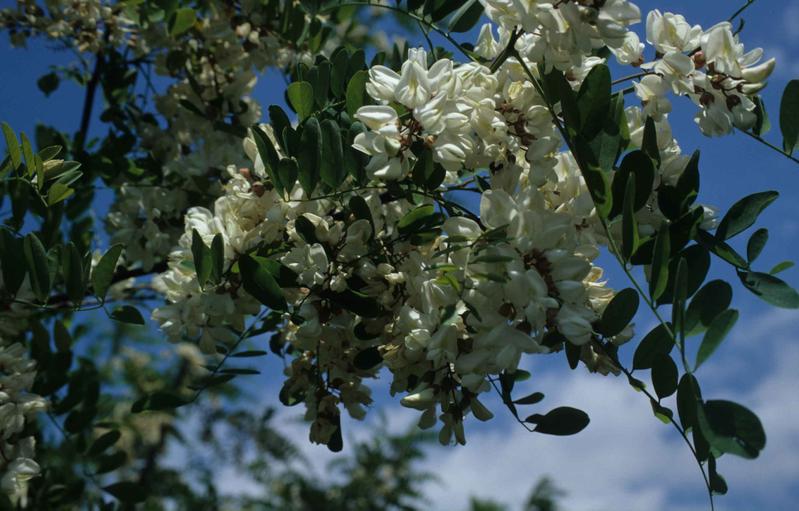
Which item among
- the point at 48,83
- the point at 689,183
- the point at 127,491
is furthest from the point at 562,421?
the point at 48,83

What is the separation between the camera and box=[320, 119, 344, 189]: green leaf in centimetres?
102

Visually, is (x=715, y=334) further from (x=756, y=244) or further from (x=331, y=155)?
(x=331, y=155)

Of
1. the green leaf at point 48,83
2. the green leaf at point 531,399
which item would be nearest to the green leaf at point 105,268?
the green leaf at point 531,399

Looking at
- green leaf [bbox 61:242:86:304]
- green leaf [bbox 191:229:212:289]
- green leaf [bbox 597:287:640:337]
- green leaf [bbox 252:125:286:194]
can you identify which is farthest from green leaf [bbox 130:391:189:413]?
green leaf [bbox 597:287:640:337]

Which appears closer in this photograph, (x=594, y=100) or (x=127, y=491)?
(x=594, y=100)

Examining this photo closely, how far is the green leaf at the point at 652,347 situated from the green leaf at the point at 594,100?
230 mm

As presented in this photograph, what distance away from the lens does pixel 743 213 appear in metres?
1.01

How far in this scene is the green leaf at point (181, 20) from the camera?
1.80 metres

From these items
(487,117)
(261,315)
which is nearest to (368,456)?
(261,315)

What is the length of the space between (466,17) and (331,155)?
377mm

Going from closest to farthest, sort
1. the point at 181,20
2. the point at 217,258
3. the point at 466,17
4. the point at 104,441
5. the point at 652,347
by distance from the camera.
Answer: the point at 652,347 → the point at 217,258 → the point at 466,17 → the point at 104,441 → the point at 181,20

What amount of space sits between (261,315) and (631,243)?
22.3 inches

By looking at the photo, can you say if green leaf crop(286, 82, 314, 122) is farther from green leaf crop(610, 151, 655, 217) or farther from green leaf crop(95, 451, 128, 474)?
green leaf crop(95, 451, 128, 474)

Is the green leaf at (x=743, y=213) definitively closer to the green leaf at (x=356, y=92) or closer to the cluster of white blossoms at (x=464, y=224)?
the cluster of white blossoms at (x=464, y=224)
